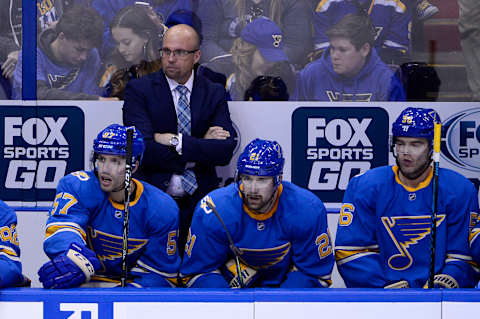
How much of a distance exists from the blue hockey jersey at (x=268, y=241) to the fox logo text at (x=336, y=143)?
1249 millimetres

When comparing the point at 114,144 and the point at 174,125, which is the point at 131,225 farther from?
the point at 174,125

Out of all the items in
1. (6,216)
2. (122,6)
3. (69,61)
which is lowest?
(6,216)

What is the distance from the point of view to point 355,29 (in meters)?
5.21

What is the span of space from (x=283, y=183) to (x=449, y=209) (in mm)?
816

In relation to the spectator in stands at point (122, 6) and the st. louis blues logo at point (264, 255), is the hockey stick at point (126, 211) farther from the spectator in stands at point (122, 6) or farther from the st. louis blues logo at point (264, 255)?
the spectator in stands at point (122, 6)

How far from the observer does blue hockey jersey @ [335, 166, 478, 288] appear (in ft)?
13.1

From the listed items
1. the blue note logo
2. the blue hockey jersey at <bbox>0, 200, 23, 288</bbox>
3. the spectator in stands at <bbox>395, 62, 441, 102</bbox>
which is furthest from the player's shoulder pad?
the blue note logo

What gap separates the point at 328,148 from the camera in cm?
523

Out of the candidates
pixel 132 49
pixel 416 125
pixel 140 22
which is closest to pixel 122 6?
pixel 140 22

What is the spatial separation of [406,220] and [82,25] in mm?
2421

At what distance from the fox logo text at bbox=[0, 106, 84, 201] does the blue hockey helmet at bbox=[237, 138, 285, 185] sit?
178 cm

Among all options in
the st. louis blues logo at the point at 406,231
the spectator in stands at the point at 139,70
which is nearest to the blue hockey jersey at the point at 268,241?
the st. louis blues logo at the point at 406,231

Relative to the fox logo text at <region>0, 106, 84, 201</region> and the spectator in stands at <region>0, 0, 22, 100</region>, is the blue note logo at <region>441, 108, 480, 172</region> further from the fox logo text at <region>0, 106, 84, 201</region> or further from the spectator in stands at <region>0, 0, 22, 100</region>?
the spectator in stands at <region>0, 0, 22, 100</region>

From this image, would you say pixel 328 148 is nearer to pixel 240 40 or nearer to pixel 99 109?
pixel 240 40
